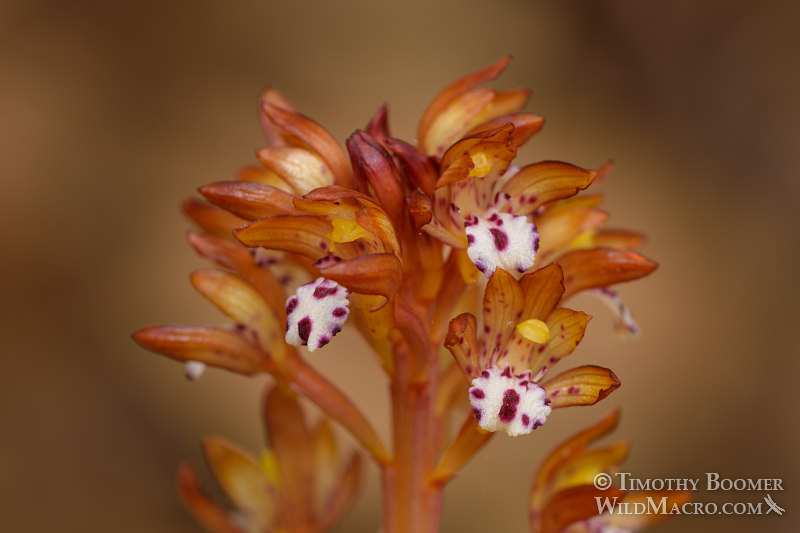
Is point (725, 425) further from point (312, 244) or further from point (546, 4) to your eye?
point (312, 244)

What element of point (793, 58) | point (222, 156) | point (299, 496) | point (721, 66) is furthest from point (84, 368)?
point (793, 58)

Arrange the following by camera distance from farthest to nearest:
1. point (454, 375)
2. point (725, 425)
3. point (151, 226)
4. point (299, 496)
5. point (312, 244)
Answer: point (151, 226)
point (725, 425)
point (299, 496)
point (454, 375)
point (312, 244)

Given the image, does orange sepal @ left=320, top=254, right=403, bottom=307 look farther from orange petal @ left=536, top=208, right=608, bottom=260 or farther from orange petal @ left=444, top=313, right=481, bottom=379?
orange petal @ left=536, top=208, right=608, bottom=260

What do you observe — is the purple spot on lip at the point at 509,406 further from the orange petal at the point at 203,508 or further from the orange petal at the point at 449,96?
the orange petal at the point at 203,508

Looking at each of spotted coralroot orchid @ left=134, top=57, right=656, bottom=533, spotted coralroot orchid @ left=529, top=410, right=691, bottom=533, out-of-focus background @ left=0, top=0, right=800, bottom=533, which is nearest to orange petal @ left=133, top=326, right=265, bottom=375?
spotted coralroot orchid @ left=134, top=57, right=656, bottom=533

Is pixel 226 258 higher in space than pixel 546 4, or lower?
lower

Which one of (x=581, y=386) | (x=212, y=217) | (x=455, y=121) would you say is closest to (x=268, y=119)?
(x=212, y=217)
